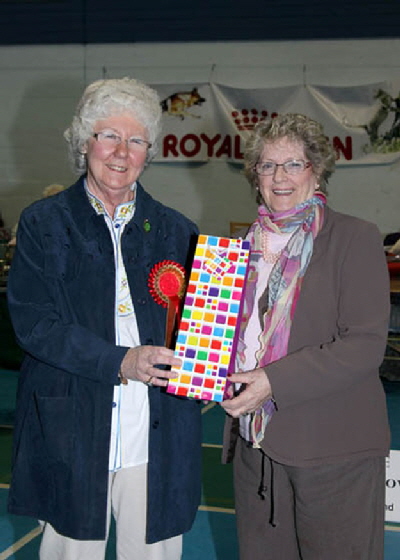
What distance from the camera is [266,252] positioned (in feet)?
6.07

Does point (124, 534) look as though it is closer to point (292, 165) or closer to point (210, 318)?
point (210, 318)

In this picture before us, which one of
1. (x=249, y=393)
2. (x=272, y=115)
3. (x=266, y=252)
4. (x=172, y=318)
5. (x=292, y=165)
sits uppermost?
(x=272, y=115)

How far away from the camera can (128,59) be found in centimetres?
874

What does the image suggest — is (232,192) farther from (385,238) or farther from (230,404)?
(230,404)

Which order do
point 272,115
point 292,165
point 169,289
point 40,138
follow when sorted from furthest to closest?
point 40,138
point 272,115
point 292,165
point 169,289

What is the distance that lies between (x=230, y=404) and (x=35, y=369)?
0.47 metres

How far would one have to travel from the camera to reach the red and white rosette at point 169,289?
1729 millimetres

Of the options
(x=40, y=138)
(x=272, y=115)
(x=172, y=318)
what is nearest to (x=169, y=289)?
(x=172, y=318)

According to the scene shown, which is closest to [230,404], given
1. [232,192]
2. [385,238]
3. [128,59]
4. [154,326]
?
[154,326]

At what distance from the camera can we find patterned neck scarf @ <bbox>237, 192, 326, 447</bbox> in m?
1.74

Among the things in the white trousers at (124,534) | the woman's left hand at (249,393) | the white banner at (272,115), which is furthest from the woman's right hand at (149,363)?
the white banner at (272,115)

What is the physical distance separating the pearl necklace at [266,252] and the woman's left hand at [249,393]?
297 mm

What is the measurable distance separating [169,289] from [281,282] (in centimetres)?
27

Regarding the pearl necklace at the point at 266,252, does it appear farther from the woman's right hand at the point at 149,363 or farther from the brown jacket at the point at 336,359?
the woman's right hand at the point at 149,363
